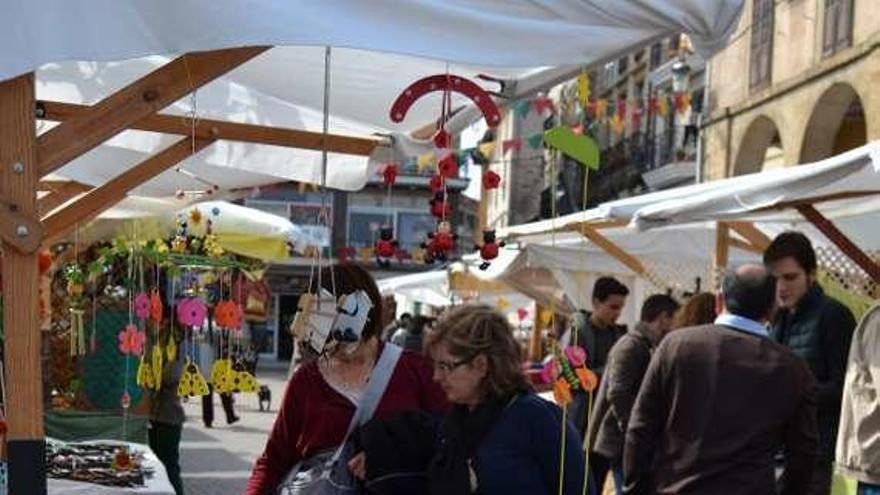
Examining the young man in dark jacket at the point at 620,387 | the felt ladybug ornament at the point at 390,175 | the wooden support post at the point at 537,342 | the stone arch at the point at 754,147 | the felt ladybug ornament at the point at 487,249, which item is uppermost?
the stone arch at the point at 754,147

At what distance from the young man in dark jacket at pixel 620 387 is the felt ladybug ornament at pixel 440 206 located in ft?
6.84

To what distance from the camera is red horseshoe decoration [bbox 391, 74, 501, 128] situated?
3779 millimetres

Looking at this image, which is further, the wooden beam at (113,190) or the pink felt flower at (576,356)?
the wooden beam at (113,190)

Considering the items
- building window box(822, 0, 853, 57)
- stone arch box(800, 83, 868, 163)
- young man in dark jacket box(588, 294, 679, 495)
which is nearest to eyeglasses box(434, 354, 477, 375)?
young man in dark jacket box(588, 294, 679, 495)

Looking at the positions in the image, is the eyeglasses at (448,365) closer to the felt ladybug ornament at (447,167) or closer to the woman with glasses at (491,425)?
the woman with glasses at (491,425)

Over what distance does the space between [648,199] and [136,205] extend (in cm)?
349

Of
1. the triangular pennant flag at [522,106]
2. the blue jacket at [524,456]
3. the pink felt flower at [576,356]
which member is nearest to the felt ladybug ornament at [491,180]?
the triangular pennant flag at [522,106]

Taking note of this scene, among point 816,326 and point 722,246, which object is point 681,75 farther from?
point 816,326

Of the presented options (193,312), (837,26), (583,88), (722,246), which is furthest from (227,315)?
(837,26)

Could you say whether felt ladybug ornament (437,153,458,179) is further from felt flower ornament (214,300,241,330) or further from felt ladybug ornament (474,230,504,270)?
felt flower ornament (214,300,241,330)

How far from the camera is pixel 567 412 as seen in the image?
4320 millimetres

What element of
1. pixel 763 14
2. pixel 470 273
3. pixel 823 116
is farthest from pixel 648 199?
pixel 763 14

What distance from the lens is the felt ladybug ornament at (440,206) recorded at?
13.1ft

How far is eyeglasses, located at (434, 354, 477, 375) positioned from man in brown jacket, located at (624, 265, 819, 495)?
121cm
